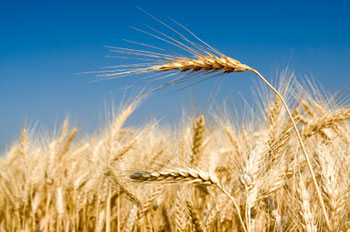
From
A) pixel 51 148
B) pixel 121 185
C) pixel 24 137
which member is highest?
pixel 24 137

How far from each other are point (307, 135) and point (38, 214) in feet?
9.06

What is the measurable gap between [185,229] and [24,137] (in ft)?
8.52

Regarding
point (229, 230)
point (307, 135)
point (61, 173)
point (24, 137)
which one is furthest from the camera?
point (24, 137)

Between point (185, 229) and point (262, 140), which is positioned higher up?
point (262, 140)

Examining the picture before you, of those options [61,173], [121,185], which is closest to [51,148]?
[61,173]

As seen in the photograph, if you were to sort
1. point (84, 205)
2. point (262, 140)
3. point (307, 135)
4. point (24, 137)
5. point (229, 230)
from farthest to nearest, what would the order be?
point (24, 137) < point (84, 205) < point (229, 230) < point (307, 135) < point (262, 140)

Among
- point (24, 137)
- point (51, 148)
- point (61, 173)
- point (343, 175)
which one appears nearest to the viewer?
point (343, 175)

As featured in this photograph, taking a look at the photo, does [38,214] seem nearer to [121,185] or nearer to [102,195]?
[102,195]

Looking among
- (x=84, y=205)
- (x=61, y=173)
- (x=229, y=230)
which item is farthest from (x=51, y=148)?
(x=229, y=230)

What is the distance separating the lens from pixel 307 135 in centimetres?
216

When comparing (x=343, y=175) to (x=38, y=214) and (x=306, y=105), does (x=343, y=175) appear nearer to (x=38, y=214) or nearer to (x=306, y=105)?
(x=306, y=105)

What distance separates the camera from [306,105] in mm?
3047

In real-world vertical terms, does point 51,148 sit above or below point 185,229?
above

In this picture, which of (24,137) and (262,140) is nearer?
(262,140)
